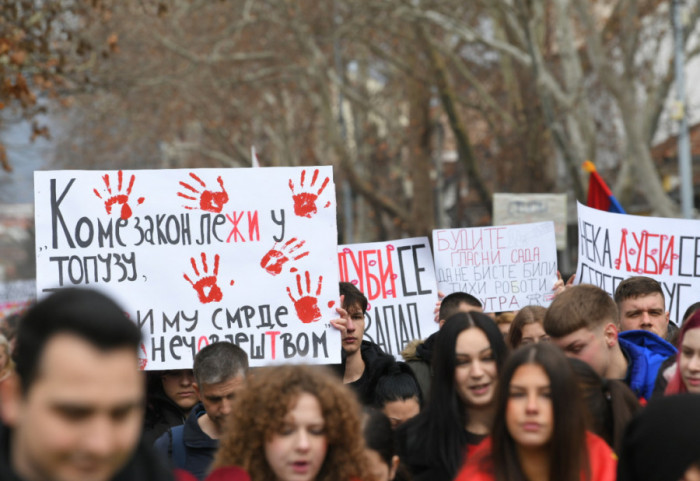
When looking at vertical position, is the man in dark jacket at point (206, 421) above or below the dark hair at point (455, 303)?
below

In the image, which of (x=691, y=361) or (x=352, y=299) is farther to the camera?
(x=352, y=299)

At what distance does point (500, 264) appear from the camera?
8.33 m

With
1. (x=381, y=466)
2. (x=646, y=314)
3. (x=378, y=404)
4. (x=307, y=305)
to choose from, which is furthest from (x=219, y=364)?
(x=646, y=314)

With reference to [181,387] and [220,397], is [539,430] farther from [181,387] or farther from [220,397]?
[181,387]

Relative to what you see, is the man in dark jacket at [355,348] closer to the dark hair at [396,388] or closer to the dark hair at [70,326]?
the dark hair at [396,388]

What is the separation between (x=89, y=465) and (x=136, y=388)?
17 cm

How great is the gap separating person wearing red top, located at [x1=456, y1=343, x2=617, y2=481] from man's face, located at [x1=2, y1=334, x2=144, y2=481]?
162cm

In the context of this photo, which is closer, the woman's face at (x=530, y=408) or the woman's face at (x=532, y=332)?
the woman's face at (x=530, y=408)

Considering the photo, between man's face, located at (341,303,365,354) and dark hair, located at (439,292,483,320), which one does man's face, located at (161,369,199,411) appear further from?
dark hair, located at (439,292,483,320)

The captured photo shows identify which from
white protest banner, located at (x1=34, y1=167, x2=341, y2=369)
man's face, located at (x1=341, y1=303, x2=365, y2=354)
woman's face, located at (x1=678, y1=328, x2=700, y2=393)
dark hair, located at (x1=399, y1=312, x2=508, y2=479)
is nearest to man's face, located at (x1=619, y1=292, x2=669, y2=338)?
man's face, located at (x1=341, y1=303, x2=365, y2=354)

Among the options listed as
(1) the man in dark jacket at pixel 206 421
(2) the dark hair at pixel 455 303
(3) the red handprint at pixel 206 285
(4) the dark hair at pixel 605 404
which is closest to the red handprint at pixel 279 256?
(3) the red handprint at pixel 206 285

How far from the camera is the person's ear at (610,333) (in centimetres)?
482

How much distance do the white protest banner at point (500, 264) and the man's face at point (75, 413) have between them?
609 cm

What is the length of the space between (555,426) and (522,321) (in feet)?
7.58
